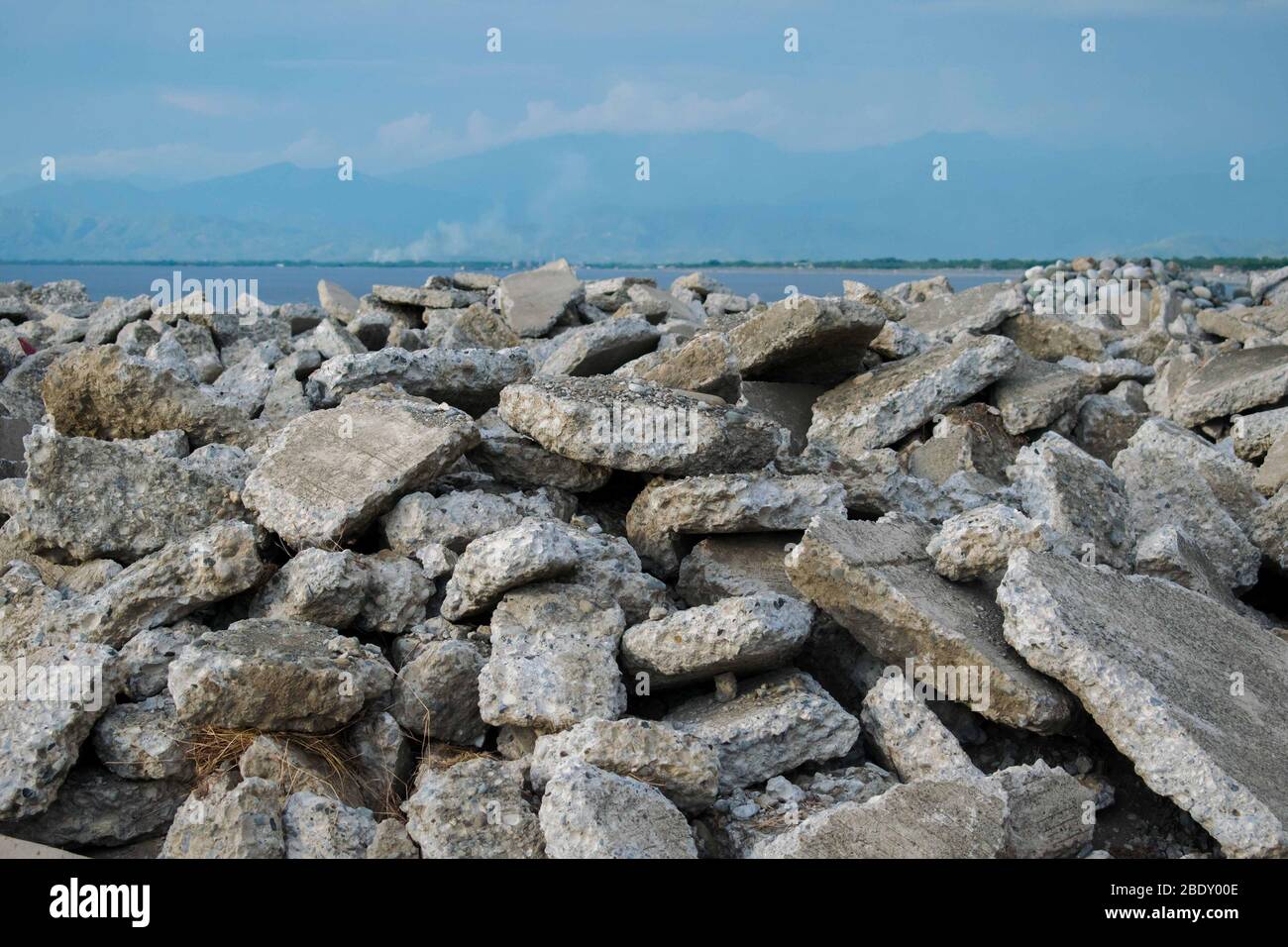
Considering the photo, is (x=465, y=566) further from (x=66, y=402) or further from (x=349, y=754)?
(x=66, y=402)

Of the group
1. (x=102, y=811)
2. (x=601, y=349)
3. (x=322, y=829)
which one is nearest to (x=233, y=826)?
(x=322, y=829)

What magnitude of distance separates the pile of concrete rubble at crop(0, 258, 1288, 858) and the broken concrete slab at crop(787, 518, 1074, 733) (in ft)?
0.06

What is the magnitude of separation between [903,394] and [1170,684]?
3.68 metres

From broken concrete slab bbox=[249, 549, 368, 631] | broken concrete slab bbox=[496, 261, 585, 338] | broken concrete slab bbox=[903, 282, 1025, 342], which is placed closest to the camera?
broken concrete slab bbox=[249, 549, 368, 631]

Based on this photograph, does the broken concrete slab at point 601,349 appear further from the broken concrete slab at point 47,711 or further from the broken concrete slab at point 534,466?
the broken concrete slab at point 47,711

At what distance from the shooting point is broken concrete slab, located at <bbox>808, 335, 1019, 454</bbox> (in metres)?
8.41

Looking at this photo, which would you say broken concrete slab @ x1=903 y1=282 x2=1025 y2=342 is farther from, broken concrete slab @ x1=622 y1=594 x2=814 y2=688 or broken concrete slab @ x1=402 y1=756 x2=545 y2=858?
broken concrete slab @ x1=402 y1=756 x2=545 y2=858

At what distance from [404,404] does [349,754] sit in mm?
2247

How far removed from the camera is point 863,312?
8.05 metres

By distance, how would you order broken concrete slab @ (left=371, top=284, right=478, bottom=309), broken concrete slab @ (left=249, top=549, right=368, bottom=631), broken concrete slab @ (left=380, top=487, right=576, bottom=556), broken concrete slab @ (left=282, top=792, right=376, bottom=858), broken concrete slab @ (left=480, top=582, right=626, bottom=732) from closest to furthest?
broken concrete slab @ (left=282, top=792, right=376, bottom=858), broken concrete slab @ (left=480, top=582, right=626, bottom=732), broken concrete slab @ (left=249, top=549, right=368, bottom=631), broken concrete slab @ (left=380, top=487, right=576, bottom=556), broken concrete slab @ (left=371, top=284, right=478, bottom=309)

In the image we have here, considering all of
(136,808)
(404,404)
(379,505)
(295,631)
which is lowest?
(136,808)

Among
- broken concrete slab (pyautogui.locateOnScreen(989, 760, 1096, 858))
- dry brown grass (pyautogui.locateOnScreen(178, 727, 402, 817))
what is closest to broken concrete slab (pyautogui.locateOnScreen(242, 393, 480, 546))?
dry brown grass (pyautogui.locateOnScreen(178, 727, 402, 817))
